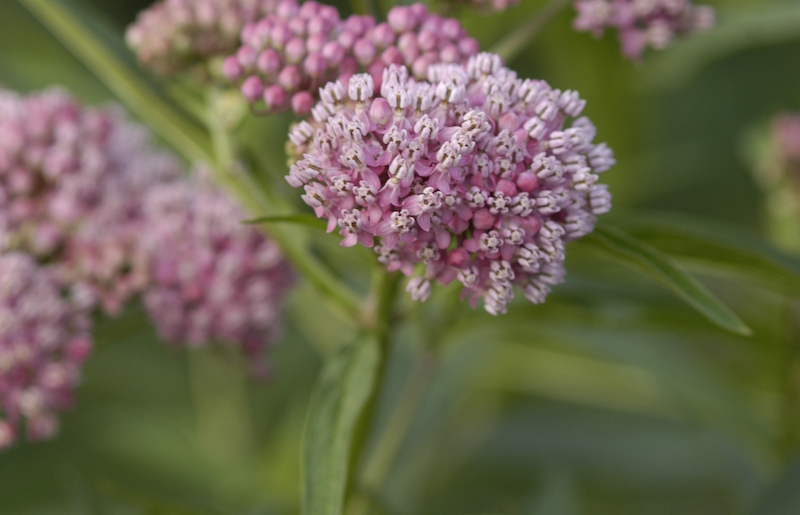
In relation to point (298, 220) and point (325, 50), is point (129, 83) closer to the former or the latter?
point (325, 50)

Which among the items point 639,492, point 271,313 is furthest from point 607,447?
point 271,313

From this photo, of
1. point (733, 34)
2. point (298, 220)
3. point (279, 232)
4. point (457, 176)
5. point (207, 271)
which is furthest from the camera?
point (733, 34)

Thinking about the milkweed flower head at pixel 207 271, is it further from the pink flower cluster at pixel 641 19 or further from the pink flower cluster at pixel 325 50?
the pink flower cluster at pixel 641 19

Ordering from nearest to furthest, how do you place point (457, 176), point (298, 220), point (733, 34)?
point (457, 176) < point (298, 220) < point (733, 34)

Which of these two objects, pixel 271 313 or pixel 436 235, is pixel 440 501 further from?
pixel 436 235

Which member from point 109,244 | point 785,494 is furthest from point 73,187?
point 785,494

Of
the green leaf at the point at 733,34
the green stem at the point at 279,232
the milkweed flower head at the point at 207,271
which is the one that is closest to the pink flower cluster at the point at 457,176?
the green stem at the point at 279,232

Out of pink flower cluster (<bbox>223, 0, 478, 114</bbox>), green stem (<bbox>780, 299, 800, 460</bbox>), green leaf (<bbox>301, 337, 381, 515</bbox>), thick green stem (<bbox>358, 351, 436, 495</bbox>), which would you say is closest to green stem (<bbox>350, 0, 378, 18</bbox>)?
pink flower cluster (<bbox>223, 0, 478, 114</bbox>)
